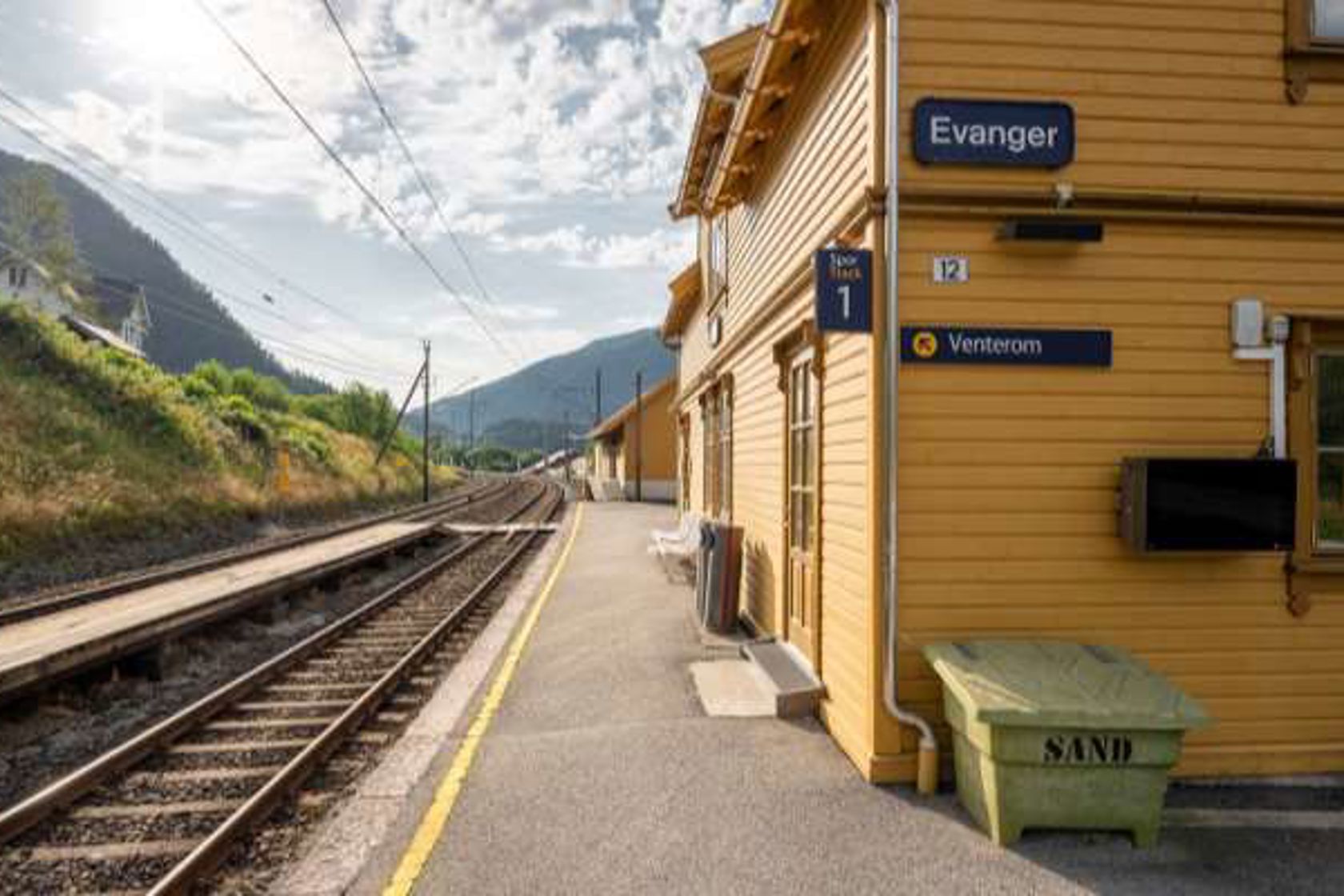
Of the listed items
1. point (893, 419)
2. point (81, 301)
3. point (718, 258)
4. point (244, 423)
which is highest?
point (81, 301)

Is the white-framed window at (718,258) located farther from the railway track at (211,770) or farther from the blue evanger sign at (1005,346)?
the blue evanger sign at (1005,346)

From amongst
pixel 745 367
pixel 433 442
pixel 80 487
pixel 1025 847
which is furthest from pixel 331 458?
pixel 433 442

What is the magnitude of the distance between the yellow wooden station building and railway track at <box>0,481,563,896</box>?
402cm

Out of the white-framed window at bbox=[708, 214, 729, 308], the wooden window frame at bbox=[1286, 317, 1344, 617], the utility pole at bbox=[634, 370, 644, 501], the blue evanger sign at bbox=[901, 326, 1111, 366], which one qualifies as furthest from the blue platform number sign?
the utility pole at bbox=[634, 370, 644, 501]

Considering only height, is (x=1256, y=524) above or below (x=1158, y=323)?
below

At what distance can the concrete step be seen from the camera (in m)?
6.48

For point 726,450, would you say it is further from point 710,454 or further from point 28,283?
point 28,283

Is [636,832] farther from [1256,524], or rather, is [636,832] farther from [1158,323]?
[1158,323]

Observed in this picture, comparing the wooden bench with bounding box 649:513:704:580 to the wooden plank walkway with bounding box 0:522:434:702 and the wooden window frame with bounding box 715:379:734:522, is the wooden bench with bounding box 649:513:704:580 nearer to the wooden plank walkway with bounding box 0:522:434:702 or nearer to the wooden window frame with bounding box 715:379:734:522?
the wooden window frame with bounding box 715:379:734:522

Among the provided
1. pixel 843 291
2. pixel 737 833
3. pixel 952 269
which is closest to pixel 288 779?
pixel 737 833

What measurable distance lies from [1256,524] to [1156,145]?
2594 millimetres

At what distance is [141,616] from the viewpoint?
9.57 m

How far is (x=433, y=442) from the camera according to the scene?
10888cm

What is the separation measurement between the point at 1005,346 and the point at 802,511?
8.89 feet
